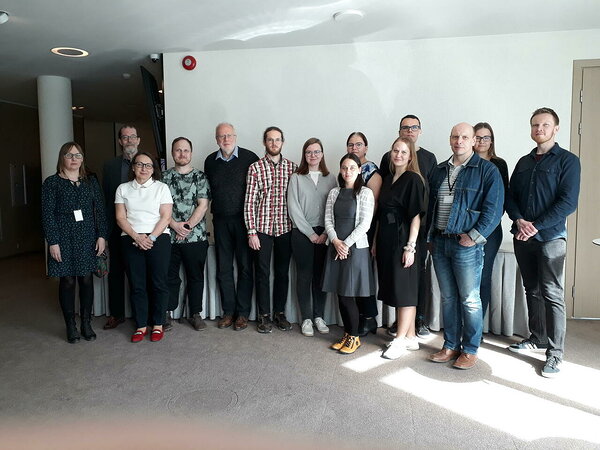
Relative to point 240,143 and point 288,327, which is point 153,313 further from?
point 240,143

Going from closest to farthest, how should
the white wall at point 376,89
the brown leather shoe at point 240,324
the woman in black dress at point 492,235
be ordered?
the woman in black dress at point 492,235 < the brown leather shoe at point 240,324 < the white wall at point 376,89

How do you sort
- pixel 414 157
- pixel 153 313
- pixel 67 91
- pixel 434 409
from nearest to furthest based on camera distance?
1. pixel 434 409
2. pixel 414 157
3. pixel 153 313
4. pixel 67 91

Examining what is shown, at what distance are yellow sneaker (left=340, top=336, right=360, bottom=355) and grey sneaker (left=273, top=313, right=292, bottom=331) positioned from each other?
0.65 m

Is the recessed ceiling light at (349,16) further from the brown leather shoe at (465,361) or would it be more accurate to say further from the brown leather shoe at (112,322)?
the brown leather shoe at (112,322)

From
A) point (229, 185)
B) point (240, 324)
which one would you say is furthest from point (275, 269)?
point (229, 185)

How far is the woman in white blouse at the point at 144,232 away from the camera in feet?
11.1

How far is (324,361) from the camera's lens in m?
3.13

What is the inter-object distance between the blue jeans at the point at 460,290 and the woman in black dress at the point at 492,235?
28 cm

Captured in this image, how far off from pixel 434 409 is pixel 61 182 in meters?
3.07

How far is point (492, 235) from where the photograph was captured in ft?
10.4

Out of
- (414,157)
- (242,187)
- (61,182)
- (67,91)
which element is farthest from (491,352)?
(67,91)

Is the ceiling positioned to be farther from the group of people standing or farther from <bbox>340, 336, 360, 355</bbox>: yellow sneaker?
<bbox>340, 336, 360, 355</bbox>: yellow sneaker

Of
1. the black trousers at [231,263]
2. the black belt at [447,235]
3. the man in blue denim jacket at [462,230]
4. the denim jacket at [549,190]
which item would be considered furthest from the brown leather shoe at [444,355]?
the black trousers at [231,263]

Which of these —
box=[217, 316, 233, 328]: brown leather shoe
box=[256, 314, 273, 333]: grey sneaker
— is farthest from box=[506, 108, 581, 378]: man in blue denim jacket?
box=[217, 316, 233, 328]: brown leather shoe
